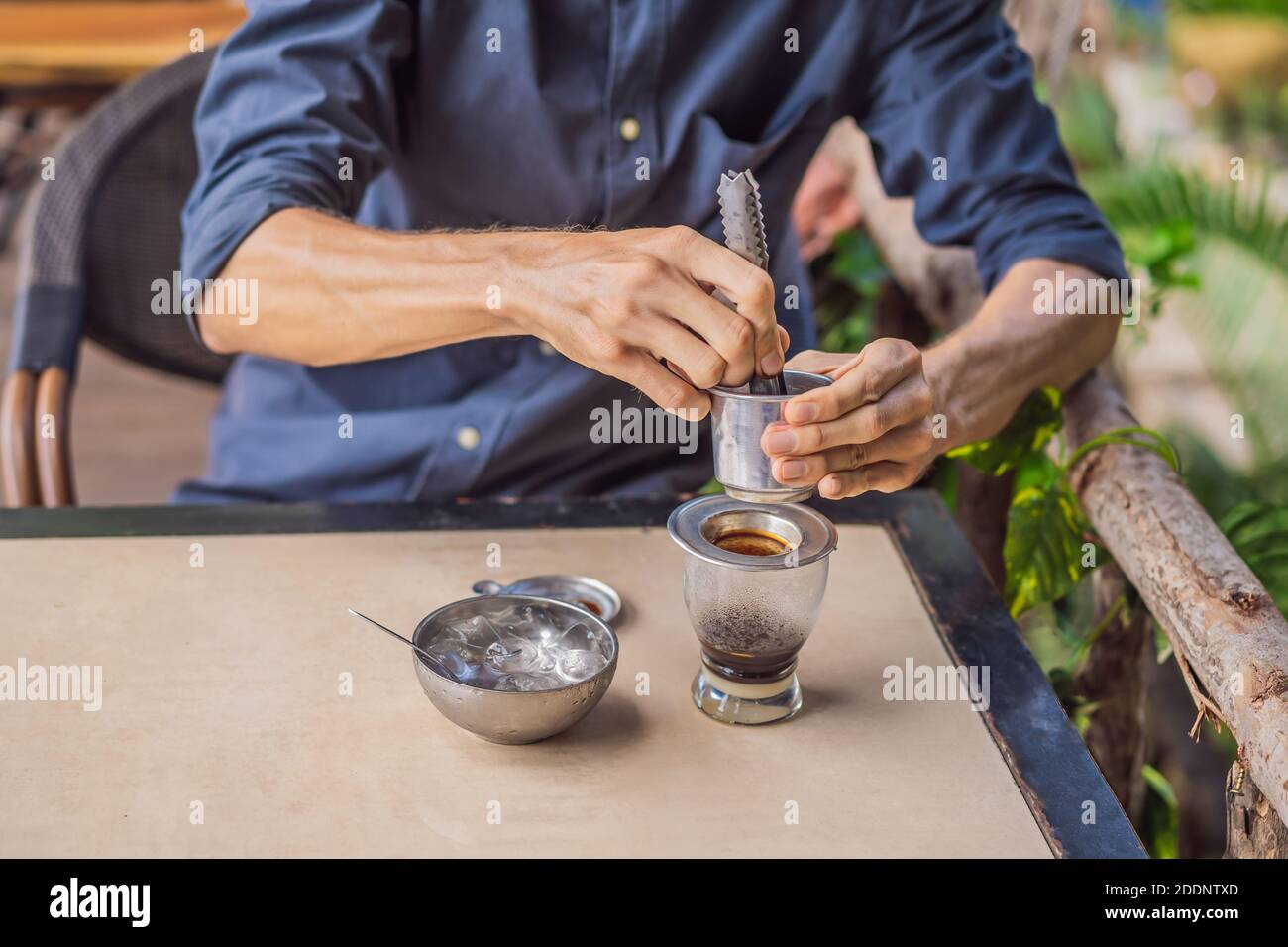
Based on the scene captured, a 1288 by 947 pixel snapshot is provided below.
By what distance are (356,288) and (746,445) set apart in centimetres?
52

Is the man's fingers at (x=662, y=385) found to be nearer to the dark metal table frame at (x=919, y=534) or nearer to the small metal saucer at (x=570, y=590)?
the small metal saucer at (x=570, y=590)

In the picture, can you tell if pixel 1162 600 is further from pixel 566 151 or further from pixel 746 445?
pixel 566 151

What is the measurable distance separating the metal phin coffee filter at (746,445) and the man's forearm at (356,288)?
0.93ft

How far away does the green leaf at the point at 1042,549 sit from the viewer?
5.01 ft

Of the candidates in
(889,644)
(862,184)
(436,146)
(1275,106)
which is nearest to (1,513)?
(436,146)

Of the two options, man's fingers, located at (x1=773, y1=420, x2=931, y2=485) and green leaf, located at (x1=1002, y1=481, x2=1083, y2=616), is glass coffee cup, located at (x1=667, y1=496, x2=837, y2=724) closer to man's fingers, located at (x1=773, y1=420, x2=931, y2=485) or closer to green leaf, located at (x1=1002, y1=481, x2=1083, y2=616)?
man's fingers, located at (x1=773, y1=420, x2=931, y2=485)

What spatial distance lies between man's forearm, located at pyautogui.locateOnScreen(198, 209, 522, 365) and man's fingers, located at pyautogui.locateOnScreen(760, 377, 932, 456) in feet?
1.13

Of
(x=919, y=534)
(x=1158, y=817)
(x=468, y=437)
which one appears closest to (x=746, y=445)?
(x=919, y=534)

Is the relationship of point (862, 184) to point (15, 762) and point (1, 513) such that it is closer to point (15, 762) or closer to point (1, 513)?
point (1, 513)

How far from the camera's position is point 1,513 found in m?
1.44

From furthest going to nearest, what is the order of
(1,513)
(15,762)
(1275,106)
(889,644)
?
1. (1275,106)
2. (1,513)
3. (889,644)
4. (15,762)

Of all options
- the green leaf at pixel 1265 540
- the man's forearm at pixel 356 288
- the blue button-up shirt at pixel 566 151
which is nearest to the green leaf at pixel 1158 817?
the green leaf at pixel 1265 540

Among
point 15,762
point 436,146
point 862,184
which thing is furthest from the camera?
point 862,184
